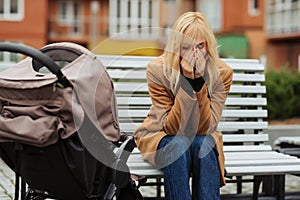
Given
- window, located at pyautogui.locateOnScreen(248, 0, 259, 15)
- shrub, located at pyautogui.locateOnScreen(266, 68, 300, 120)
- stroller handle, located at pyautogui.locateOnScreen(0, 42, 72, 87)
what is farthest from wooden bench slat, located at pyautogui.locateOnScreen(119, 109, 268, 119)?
window, located at pyautogui.locateOnScreen(248, 0, 259, 15)

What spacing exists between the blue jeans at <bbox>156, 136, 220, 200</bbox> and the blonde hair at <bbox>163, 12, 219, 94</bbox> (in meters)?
0.34

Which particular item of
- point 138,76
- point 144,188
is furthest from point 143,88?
point 144,188

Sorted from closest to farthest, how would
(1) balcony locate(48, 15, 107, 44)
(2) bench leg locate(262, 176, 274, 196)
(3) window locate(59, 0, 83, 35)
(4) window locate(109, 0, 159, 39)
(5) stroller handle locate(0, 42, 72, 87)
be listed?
(5) stroller handle locate(0, 42, 72, 87) → (2) bench leg locate(262, 176, 274, 196) → (1) balcony locate(48, 15, 107, 44) → (3) window locate(59, 0, 83, 35) → (4) window locate(109, 0, 159, 39)

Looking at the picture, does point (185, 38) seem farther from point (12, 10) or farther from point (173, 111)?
point (12, 10)

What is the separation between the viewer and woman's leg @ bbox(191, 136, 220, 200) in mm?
3637

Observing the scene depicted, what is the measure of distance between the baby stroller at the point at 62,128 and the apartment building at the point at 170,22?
27.9 m

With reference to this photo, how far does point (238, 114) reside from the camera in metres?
4.86

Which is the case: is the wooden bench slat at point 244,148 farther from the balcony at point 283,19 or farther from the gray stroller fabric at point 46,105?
the balcony at point 283,19

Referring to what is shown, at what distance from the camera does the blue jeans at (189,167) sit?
3.62m

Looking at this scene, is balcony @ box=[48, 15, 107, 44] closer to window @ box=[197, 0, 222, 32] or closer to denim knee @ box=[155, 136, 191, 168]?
window @ box=[197, 0, 222, 32]

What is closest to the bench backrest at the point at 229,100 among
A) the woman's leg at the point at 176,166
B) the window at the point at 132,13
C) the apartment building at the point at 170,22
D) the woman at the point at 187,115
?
the woman at the point at 187,115

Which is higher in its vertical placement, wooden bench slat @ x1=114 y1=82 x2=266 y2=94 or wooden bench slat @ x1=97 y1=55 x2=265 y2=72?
wooden bench slat @ x1=97 y1=55 x2=265 y2=72

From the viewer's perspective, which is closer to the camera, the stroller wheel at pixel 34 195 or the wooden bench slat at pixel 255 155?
the stroller wheel at pixel 34 195

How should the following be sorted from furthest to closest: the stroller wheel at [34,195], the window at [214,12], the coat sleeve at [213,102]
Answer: the window at [214,12]
the coat sleeve at [213,102]
the stroller wheel at [34,195]
